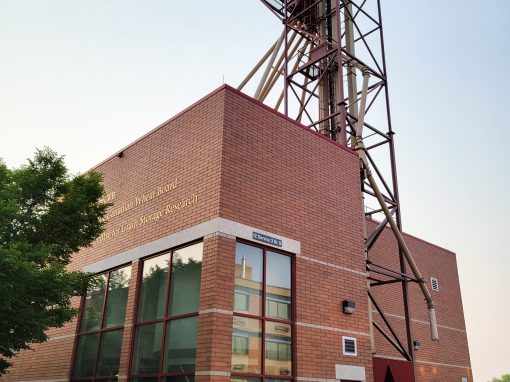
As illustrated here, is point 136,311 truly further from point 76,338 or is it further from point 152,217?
point 76,338

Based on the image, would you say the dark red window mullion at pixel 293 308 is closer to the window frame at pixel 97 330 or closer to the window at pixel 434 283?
the window frame at pixel 97 330

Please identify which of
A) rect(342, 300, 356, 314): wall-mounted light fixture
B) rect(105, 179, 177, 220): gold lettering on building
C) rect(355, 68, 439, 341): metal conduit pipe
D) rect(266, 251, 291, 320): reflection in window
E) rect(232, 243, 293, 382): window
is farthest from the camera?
rect(355, 68, 439, 341): metal conduit pipe

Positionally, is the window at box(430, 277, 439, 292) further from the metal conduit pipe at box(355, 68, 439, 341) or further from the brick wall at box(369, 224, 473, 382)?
the metal conduit pipe at box(355, 68, 439, 341)

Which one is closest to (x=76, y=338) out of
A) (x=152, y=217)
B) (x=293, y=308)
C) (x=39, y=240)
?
(x=39, y=240)

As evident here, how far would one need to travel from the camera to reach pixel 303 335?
11.1m

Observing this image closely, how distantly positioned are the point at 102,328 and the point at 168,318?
3.16 meters

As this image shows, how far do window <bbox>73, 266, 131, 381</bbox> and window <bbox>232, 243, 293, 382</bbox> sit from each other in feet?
12.2

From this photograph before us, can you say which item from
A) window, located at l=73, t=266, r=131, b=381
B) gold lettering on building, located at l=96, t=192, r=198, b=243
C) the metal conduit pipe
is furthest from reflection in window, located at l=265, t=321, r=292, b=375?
the metal conduit pipe

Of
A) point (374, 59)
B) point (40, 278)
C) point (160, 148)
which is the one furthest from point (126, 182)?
point (374, 59)

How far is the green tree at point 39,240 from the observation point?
9.65 m

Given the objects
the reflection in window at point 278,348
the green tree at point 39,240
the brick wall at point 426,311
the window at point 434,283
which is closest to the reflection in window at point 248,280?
the reflection in window at point 278,348

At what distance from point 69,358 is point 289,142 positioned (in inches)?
329

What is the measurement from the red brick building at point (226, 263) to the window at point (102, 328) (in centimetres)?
5

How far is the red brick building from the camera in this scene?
33.8 ft
